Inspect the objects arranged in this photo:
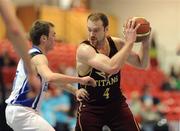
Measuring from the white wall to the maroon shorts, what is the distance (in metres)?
12.3

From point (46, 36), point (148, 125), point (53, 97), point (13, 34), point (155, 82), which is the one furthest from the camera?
point (155, 82)

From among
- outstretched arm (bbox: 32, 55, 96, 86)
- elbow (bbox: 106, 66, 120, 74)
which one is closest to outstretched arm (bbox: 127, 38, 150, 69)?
elbow (bbox: 106, 66, 120, 74)

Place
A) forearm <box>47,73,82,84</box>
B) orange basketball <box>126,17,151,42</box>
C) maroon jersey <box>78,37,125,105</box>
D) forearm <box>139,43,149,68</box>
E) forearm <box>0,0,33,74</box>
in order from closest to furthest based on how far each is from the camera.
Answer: forearm <box>0,0,33,74</box>
forearm <box>47,73,82,84</box>
orange basketball <box>126,17,151,42</box>
maroon jersey <box>78,37,125,105</box>
forearm <box>139,43,149,68</box>

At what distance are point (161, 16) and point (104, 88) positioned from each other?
13.7 meters

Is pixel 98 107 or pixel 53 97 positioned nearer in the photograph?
pixel 98 107

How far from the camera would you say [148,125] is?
405 inches

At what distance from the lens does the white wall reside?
18591 mm

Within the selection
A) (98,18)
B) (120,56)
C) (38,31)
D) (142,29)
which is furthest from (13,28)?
(142,29)

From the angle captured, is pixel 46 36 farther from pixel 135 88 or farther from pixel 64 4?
pixel 64 4

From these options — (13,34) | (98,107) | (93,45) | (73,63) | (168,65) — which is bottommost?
(168,65)

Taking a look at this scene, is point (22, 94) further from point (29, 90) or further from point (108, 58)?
point (108, 58)

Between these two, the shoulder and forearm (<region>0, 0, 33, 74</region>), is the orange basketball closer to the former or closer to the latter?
the shoulder

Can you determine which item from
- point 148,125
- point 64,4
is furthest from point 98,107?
point 64,4

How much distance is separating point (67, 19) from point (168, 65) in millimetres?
3631
